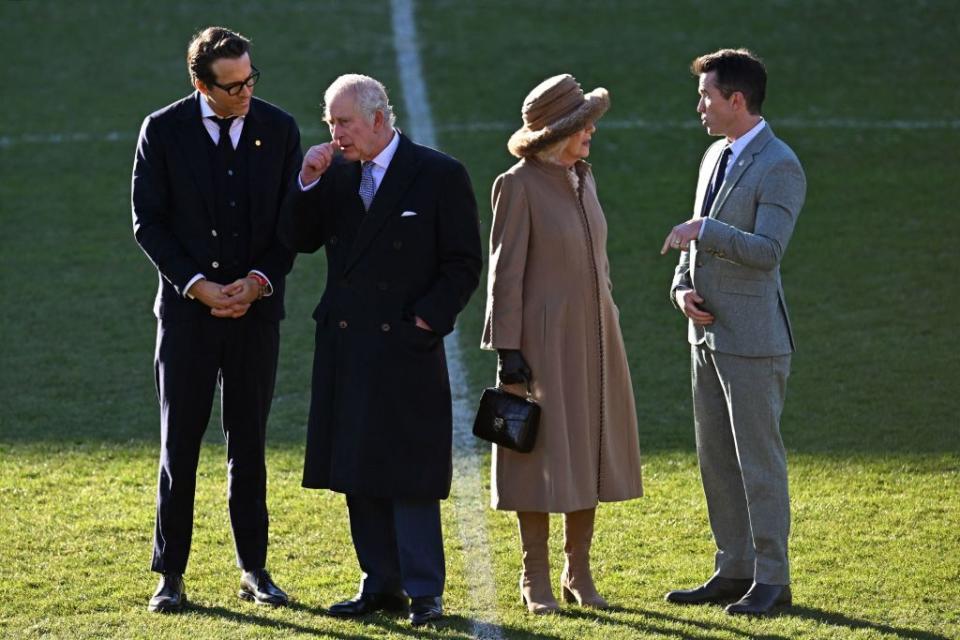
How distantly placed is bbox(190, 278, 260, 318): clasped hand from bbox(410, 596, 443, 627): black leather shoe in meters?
1.25

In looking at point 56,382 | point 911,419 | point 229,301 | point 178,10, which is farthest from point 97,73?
point 229,301

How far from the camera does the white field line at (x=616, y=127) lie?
51.5 ft

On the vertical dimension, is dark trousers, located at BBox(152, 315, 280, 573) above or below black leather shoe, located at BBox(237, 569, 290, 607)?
above

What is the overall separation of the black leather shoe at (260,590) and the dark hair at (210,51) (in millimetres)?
1884

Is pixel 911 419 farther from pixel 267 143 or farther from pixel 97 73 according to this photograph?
pixel 97 73

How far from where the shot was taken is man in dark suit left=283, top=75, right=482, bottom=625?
5.88 metres

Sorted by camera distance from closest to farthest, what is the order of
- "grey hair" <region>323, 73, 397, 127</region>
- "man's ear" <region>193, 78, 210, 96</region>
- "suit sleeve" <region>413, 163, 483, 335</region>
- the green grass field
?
1. "grey hair" <region>323, 73, 397, 127</region>
2. "suit sleeve" <region>413, 163, 483, 335</region>
3. "man's ear" <region>193, 78, 210, 96</region>
4. the green grass field

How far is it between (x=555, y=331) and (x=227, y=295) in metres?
1.21

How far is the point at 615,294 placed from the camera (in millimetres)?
11867

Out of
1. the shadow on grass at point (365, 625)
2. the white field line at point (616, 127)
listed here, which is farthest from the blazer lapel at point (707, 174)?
the white field line at point (616, 127)

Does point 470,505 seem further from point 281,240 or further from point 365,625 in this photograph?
point 281,240

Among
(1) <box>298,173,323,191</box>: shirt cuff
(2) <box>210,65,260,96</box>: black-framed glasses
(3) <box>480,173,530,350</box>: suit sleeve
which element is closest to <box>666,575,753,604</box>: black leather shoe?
(3) <box>480,173,530,350</box>: suit sleeve

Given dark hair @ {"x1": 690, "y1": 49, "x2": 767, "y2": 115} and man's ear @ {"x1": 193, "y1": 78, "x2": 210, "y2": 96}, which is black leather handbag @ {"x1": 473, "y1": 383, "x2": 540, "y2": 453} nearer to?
dark hair @ {"x1": 690, "y1": 49, "x2": 767, "y2": 115}

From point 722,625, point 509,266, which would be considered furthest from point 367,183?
point 722,625
